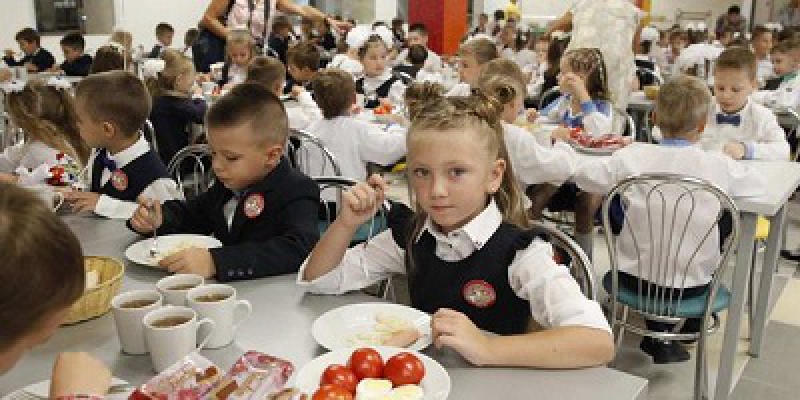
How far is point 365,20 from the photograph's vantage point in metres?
13.1

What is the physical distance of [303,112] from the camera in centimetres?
422

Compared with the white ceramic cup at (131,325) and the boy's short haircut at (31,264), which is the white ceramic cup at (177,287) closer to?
the white ceramic cup at (131,325)

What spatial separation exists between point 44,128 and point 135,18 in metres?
7.27

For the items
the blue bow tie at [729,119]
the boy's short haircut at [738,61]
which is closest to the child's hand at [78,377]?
the boy's short haircut at [738,61]

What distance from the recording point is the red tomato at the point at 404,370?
1.07m

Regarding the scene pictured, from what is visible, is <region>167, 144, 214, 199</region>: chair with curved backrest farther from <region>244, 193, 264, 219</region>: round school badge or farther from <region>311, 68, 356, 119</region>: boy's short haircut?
<region>244, 193, 264, 219</region>: round school badge

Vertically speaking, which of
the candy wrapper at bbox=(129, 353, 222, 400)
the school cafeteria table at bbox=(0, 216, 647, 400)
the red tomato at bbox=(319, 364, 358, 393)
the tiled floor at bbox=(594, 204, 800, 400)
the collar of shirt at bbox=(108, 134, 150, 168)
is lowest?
the tiled floor at bbox=(594, 204, 800, 400)

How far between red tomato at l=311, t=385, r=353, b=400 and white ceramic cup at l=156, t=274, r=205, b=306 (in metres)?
0.39

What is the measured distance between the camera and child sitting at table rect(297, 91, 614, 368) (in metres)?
1.46

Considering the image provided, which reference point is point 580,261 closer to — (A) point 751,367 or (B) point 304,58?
(A) point 751,367

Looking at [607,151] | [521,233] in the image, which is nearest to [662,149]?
[607,151]

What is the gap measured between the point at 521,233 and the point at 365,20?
1209cm

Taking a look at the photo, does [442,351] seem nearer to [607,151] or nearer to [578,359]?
[578,359]


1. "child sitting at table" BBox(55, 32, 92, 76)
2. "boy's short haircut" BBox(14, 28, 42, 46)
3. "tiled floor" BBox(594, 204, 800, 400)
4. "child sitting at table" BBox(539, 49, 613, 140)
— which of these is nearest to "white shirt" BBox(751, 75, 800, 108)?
"child sitting at table" BBox(539, 49, 613, 140)
